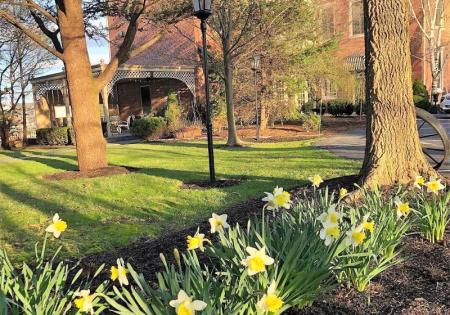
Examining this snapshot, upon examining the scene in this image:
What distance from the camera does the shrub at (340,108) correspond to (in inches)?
1076

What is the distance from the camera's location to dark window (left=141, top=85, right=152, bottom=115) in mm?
32719

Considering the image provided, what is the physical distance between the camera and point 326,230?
2562mm

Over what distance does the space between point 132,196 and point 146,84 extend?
25.8 meters

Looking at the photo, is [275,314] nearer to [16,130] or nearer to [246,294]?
[246,294]

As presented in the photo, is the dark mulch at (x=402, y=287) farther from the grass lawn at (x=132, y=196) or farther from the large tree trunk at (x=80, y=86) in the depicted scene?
the large tree trunk at (x=80, y=86)

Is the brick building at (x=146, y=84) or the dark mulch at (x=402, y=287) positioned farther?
the brick building at (x=146, y=84)

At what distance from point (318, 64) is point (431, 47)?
13014 mm

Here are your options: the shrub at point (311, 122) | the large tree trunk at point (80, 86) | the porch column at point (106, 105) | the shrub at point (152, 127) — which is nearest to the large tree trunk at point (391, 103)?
the large tree trunk at point (80, 86)

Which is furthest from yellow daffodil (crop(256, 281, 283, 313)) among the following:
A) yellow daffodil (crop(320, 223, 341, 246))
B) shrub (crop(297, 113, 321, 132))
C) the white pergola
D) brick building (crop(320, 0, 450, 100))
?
brick building (crop(320, 0, 450, 100))

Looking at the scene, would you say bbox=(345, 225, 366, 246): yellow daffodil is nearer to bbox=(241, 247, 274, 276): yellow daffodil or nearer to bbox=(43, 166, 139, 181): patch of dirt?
bbox=(241, 247, 274, 276): yellow daffodil

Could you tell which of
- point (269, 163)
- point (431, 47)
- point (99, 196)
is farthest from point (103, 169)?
point (431, 47)

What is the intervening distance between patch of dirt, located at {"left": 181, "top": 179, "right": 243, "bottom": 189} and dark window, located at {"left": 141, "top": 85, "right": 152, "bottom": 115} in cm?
2469

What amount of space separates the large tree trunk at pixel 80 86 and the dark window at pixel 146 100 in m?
22.0

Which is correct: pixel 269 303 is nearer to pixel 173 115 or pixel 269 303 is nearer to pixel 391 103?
pixel 391 103
